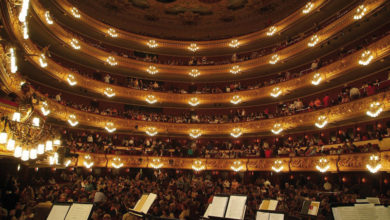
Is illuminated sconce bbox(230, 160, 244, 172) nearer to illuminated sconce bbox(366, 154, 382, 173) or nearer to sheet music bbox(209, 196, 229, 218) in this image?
illuminated sconce bbox(366, 154, 382, 173)

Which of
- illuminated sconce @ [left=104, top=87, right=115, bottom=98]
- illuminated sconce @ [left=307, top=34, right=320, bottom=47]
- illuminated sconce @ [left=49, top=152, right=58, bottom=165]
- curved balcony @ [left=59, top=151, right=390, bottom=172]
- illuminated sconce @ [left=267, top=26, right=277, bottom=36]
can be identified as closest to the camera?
illuminated sconce @ [left=49, top=152, right=58, bottom=165]

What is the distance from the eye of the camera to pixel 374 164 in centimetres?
1461

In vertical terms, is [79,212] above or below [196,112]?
below

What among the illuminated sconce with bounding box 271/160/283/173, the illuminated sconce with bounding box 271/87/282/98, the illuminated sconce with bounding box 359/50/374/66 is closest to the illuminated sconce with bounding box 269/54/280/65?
the illuminated sconce with bounding box 271/87/282/98

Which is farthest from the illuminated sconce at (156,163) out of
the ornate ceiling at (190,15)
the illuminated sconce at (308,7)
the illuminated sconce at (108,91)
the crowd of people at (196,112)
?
the illuminated sconce at (308,7)

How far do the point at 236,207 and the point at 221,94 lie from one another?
25.4 meters

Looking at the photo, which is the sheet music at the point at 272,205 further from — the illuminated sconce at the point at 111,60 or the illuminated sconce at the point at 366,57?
the illuminated sconce at the point at 111,60

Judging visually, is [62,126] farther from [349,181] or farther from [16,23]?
[349,181]

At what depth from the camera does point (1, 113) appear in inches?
403

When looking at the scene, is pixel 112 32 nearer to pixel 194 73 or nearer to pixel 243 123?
pixel 194 73

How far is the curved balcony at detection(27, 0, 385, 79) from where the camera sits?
20.3 meters

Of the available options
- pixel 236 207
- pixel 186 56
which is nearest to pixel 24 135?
pixel 236 207

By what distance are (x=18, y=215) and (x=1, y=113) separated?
14.1 feet

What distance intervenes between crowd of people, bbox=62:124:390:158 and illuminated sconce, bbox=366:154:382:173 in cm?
188
